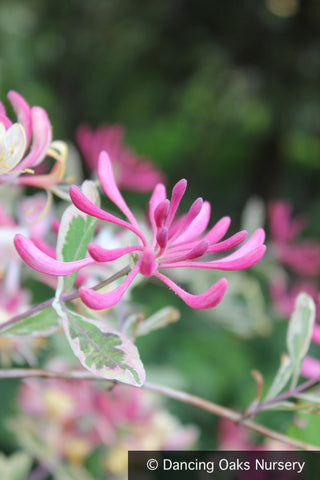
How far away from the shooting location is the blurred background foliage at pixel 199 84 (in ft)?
5.16

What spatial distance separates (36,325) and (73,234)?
0.07 metres

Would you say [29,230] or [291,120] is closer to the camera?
[29,230]

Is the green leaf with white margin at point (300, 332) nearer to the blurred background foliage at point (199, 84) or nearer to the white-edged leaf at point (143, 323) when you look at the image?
the white-edged leaf at point (143, 323)

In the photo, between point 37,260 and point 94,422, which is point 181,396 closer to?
point 37,260

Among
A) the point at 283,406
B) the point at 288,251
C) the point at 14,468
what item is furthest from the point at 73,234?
the point at 288,251

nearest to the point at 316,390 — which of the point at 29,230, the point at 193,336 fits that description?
the point at 29,230

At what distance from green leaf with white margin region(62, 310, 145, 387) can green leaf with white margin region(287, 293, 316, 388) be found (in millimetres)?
131

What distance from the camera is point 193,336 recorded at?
3.73 ft

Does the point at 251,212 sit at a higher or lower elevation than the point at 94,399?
higher

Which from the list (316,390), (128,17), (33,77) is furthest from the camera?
(33,77)

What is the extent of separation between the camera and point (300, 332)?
0.33m

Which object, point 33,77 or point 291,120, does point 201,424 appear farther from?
point 33,77

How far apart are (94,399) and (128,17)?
55.1 inches

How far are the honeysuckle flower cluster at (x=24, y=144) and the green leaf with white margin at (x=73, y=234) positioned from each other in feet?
0.10
